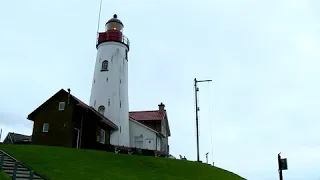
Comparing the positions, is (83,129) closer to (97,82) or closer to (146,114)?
(97,82)

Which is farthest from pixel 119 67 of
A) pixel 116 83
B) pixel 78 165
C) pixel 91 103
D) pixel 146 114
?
pixel 78 165

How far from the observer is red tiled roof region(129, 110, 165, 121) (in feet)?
172

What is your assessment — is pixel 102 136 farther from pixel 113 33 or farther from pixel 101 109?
pixel 113 33

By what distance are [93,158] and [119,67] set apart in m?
19.0

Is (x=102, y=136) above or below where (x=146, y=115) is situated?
below

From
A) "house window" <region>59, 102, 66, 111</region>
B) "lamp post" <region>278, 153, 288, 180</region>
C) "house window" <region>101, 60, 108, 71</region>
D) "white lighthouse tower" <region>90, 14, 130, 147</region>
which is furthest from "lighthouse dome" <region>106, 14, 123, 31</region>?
"lamp post" <region>278, 153, 288, 180</region>

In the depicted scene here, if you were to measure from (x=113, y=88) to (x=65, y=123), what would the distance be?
9537 millimetres

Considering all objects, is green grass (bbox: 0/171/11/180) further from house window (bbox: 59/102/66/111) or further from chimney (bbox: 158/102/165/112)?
chimney (bbox: 158/102/165/112)

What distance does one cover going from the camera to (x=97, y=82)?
156 feet

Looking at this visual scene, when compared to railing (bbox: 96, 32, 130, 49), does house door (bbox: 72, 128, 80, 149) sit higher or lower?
lower

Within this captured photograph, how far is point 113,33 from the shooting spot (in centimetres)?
4888

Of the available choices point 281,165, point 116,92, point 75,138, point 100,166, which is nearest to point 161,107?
point 116,92

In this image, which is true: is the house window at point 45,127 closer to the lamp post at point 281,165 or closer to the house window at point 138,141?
the house window at point 138,141

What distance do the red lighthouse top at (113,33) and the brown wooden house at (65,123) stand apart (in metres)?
11.4
